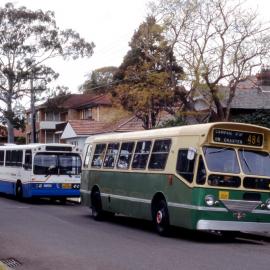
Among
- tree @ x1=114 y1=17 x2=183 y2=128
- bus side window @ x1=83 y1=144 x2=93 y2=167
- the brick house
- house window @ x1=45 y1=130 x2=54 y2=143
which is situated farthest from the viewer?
house window @ x1=45 y1=130 x2=54 y2=143

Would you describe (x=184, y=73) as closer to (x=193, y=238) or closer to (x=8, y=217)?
(x=8, y=217)

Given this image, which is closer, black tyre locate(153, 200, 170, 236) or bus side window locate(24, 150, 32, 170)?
black tyre locate(153, 200, 170, 236)

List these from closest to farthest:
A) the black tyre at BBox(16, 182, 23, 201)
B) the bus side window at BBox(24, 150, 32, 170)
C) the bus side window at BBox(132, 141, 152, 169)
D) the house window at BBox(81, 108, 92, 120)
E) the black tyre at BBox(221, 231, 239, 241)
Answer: the black tyre at BBox(221, 231, 239, 241), the bus side window at BBox(132, 141, 152, 169), the bus side window at BBox(24, 150, 32, 170), the black tyre at BBox(16, 182, 23, 201), the house window at BBox(81, 108, 92, 120)

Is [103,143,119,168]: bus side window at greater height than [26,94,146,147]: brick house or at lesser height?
lesser

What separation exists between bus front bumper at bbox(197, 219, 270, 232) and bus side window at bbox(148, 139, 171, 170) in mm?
2264

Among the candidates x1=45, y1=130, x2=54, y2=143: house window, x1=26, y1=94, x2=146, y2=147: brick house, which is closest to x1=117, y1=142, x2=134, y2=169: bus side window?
x1=26, y1=94, x2=146, y2=147: brick house

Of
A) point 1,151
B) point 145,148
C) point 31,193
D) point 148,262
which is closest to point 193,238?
point 145,148

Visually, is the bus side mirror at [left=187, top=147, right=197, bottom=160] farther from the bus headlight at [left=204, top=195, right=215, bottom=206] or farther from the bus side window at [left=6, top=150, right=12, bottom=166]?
the bus side window at [left=6, top=150, right=12, bottom=166]

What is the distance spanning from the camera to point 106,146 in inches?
788

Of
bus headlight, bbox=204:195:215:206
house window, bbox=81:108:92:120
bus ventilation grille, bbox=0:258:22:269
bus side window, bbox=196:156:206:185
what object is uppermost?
house window, bbox=81:108:92:120

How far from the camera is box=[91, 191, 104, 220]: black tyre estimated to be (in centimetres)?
1991

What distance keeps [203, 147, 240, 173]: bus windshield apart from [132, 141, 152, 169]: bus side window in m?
2.73

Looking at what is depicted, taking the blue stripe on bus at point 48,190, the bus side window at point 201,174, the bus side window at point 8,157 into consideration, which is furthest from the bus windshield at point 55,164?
the bus side window at point 201,174

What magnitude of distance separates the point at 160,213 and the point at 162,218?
17 cm
